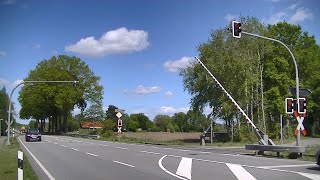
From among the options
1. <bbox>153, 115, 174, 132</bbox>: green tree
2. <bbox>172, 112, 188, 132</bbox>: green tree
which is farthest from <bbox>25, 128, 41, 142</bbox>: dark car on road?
<bbox>153, 115, 174, 132</bbox>: green tree

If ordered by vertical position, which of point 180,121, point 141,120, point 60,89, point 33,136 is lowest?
point 180,121

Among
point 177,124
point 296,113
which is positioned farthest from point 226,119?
point 177,124

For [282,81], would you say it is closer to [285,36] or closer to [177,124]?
[285,36]

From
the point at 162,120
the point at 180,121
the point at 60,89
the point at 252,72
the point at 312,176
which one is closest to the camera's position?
the point at 312,176

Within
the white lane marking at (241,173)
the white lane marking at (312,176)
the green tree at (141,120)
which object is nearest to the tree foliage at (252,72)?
the white lane marking at (241,173)

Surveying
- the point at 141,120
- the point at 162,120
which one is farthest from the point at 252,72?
the point at 162,120

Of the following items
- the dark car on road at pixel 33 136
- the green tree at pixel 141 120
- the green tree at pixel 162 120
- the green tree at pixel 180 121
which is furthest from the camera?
the green tree at pixel 162 120

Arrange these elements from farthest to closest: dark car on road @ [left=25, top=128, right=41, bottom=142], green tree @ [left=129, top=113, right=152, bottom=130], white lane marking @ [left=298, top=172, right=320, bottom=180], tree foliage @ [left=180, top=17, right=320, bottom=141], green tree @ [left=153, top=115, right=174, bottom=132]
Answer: green tree @ [left=153, top=115, right=174, bottom=132], green tree @ [left=129, top=113, right=152, bottom=130], dark car on road @ [left=25, top=128, right=41, bottom=142], tree foliage @ [left=180, top=17, right=320, bottom=141], white lane marking @ [left=298, top=172, right=320, bottom=180]

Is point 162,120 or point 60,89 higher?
point 60,89

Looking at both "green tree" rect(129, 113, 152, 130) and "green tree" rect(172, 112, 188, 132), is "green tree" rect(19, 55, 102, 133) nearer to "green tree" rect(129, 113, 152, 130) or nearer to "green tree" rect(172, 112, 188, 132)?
"green tree" rect(129, 113, 152, 130)

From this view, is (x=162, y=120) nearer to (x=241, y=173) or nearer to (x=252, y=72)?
(x=252, y=72)

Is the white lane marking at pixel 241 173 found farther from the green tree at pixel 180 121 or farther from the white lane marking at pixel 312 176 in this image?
the green tree at pixel 180 121

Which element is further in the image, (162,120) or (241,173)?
(162,120)

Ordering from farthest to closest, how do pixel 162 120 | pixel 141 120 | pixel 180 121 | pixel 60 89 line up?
pixel 162 120 → pixel 180 121 → pixel 141 120 → pixel 60 89
